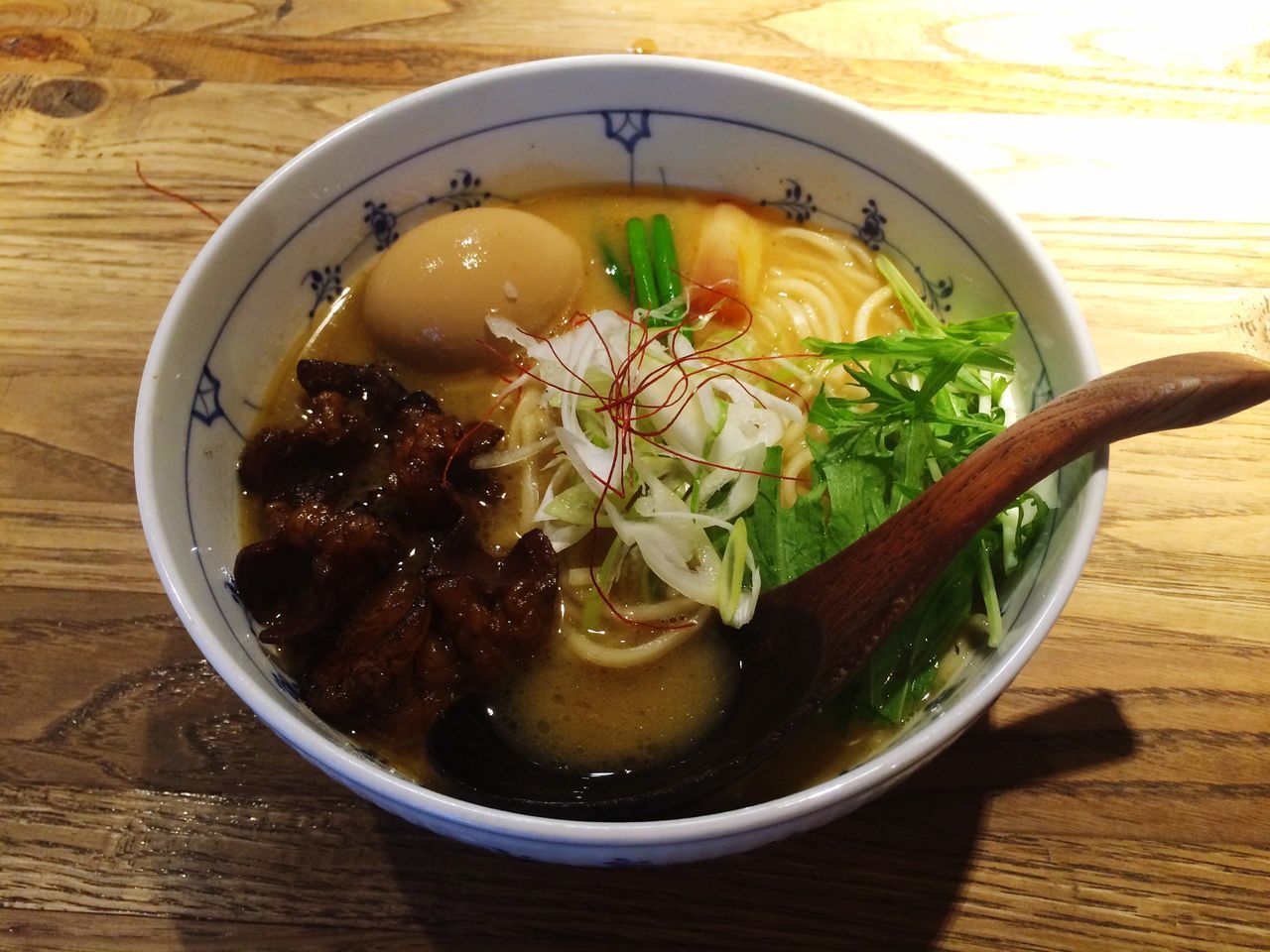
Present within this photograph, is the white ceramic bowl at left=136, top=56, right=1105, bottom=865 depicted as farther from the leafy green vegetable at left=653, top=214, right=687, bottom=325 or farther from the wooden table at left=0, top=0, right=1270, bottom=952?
the wooden table at left=0, top=0, right=1270, bottom=952

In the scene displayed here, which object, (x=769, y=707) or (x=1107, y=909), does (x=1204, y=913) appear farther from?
(x=769, y=707)

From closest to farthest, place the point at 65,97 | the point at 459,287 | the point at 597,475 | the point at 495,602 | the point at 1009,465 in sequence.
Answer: the point at 1009,465 → the point at 495,602 → the point at 597,475 → the point at 459,287 → the point at 65,97

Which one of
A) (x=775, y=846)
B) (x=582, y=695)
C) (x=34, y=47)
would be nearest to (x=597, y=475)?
(x=582, y=695)

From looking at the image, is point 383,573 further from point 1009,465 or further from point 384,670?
point 1009,465

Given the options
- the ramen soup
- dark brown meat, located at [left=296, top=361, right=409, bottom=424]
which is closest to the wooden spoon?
the ramen soup

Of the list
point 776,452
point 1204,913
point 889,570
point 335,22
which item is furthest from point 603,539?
point 335,22

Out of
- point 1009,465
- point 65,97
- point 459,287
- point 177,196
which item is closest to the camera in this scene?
point 1009,465

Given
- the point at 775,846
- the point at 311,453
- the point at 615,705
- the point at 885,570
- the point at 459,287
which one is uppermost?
the point at 459,287
